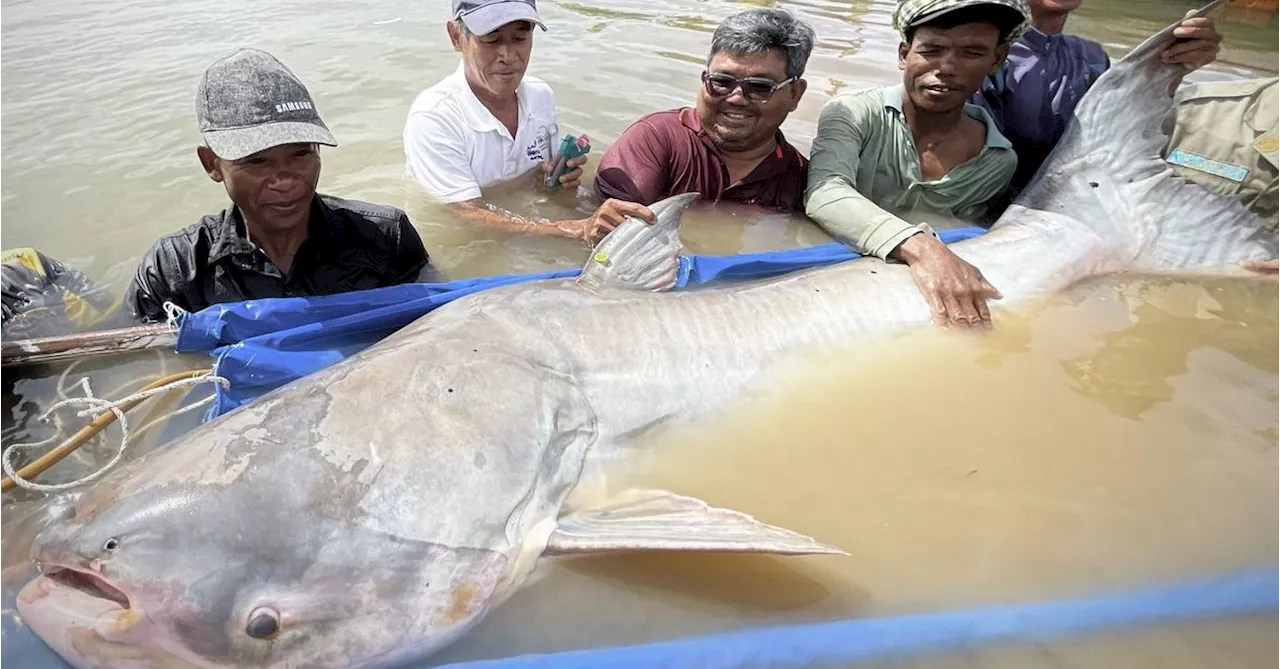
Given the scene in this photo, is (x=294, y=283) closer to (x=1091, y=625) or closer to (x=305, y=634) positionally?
(x=305, y=634)

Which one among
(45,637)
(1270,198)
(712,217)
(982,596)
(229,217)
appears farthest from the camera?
(712,217)

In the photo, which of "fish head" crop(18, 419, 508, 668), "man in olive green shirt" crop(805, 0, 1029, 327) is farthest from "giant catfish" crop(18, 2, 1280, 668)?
"man in olive green shirt" crop(805, 0, 1029, 327)

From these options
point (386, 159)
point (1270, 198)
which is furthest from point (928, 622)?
point (386, 159)

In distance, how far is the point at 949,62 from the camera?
3477 millimetres

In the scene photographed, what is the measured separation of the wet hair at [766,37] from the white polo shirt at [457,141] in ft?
4.21

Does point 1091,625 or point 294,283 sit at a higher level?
point 294,283

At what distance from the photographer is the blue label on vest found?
12.3 feet

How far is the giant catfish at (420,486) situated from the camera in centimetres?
155

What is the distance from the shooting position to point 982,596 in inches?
76.5

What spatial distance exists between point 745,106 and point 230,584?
9.42ft

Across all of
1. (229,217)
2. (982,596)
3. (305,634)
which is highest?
(229,217)

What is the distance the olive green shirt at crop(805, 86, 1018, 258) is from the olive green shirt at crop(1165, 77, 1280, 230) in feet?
2.75

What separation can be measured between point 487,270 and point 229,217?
1.14m

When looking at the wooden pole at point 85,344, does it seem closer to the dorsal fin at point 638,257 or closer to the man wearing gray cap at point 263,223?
the man wearing gray cap at point 263,223
